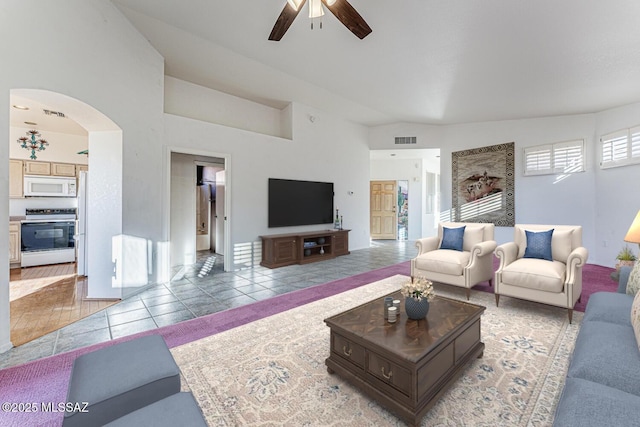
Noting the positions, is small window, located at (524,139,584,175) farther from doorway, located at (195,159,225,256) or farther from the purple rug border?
doorway, located at (195,159,225,256)

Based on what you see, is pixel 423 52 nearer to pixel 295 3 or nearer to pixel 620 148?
pixel 295 3

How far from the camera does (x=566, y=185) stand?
18.6 feet

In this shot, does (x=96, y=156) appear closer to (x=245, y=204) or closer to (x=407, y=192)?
(x=245, y=204)

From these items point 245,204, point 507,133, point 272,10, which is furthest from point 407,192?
point 272,10

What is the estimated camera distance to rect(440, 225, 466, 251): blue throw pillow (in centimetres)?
399

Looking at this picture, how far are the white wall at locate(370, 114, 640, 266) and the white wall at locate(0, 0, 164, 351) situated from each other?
654 cm

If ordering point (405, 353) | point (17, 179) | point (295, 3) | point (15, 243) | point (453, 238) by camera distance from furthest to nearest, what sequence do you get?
point (17, 179) < point (15, 243) < point (453, 238) < point (295, 3) < point (405, 353)

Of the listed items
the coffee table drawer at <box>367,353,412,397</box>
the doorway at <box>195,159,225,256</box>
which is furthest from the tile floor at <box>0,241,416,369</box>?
the coffee table drawer at <box>367,353,412,397</box>

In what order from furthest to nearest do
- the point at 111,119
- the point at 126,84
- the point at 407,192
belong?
1. the point at 407,192
2. the point at 126,84
3. the point at 111,119

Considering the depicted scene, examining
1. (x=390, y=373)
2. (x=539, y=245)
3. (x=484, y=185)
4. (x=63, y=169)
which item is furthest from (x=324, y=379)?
(x=63, y=169)

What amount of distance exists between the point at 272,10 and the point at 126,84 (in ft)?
6.60

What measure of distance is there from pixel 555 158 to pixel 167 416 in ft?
24.2

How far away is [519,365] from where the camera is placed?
2.04 m

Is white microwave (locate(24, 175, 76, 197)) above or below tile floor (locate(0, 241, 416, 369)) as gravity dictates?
above
